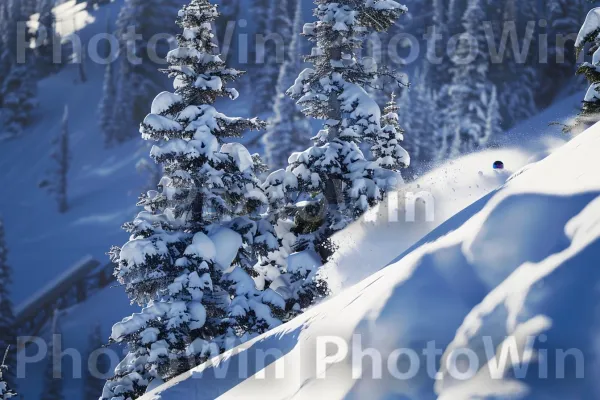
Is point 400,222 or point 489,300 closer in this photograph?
point 489,300

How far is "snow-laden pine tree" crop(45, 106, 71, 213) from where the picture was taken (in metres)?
62.9

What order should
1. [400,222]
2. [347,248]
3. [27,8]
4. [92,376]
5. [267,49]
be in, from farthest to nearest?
[27,8]
[267,49]
[92,376]
[400,222]
[347,248]

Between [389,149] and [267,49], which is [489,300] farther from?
[267,49]

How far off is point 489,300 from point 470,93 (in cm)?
4401

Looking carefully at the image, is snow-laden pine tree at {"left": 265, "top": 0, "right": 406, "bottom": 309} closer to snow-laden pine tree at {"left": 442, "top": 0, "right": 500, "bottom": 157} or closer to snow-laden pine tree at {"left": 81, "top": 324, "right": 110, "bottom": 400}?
snow-laden pine tree at {"left": 442, "top": 0, "right": 500, "bottom": 157}

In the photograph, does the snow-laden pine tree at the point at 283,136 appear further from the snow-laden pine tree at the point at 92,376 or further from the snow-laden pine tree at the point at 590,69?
the snow-laden pine tree at the point at 590,69

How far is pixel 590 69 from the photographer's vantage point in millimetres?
11656

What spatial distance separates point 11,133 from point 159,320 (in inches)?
2950


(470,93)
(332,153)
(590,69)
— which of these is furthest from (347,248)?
(470,93)

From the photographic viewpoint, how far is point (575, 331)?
3.52 meters

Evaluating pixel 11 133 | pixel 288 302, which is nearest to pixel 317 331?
Answer: pixel 288 302

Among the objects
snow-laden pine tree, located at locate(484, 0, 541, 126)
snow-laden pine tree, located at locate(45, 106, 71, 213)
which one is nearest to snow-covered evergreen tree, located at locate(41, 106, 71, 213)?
snow-laden pine tree, located at locate(45, 106, 71, 213)

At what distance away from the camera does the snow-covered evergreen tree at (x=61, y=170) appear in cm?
6294

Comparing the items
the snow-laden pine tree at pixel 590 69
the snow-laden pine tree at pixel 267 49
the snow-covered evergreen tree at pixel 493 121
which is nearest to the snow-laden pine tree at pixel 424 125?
the snow-covered evergreen tree at pixel 493 121
